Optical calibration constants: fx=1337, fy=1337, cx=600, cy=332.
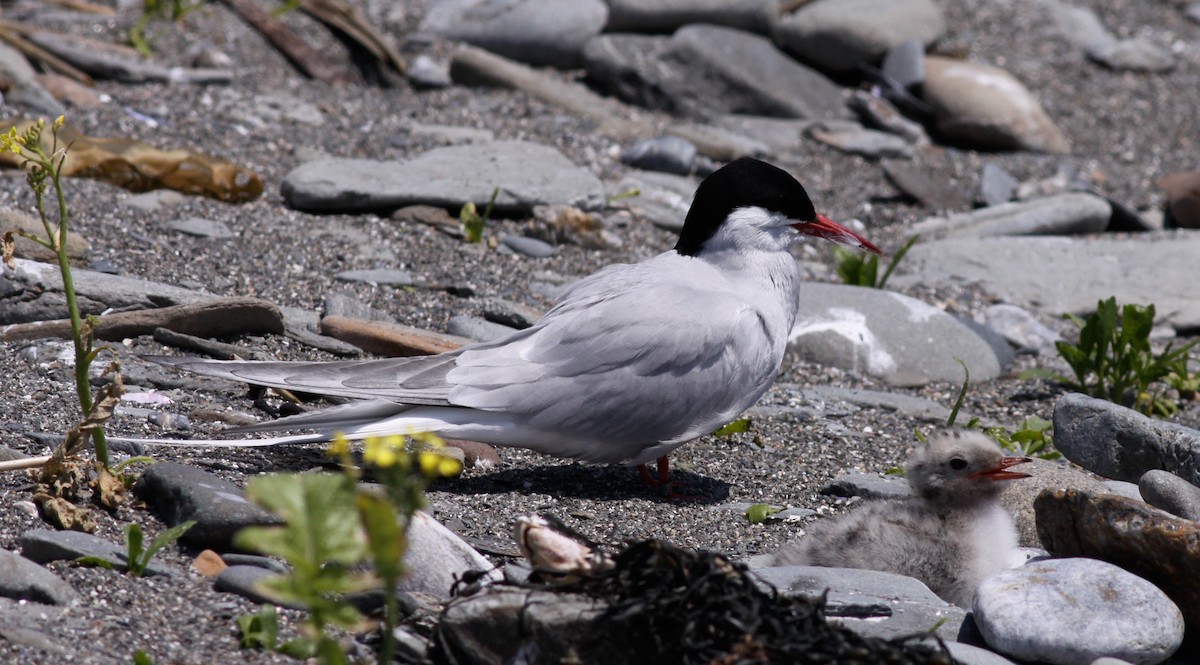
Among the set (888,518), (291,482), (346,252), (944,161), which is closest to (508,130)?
(346,252)

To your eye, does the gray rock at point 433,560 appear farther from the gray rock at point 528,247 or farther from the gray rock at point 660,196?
the gray rock at point 660,196

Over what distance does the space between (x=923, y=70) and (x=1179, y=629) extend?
5781 millimetres

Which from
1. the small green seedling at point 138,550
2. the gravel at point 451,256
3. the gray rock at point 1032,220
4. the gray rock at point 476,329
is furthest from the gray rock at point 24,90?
the gray rock at point 1032,220

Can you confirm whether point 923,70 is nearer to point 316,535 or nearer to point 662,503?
point 662,503

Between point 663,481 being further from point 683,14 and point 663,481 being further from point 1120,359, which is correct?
point 683,14

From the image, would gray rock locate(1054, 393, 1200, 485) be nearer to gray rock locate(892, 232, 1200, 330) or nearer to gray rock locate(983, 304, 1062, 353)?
gray rock locate(983, 304, 1062, 353)

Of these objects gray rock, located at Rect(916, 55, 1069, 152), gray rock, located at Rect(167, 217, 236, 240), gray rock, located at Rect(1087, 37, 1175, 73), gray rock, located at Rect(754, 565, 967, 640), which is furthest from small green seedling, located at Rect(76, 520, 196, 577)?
gray rock, located at Rect(1087, 37, 1175, 73)

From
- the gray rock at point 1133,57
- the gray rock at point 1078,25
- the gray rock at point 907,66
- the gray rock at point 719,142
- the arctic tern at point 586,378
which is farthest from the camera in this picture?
the gray rock at point 1078,25

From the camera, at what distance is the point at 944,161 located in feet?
25.0

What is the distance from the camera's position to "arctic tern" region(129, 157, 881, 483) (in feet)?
11.7

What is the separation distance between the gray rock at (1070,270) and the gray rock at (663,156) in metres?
1.23

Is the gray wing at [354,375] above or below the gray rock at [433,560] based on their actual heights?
above

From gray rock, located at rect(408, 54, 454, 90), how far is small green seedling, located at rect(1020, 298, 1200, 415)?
382cm

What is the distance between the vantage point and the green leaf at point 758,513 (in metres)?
3.66
